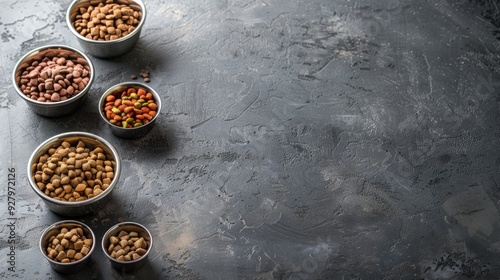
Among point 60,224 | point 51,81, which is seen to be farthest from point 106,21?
point 60,224

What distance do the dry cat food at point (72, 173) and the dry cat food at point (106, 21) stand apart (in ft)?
2.25

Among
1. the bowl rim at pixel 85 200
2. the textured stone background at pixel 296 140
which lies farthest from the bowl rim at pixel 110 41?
the bowl rim at pixel 85 200

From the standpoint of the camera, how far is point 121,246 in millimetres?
3207

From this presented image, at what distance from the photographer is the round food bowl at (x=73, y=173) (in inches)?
128

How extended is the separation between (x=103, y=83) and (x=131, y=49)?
0.86ft

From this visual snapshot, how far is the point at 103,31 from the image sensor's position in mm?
3816

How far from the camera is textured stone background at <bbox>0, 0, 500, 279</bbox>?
338cm

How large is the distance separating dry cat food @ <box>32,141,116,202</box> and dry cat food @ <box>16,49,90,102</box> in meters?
0.31

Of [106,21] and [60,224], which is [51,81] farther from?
[60,224]

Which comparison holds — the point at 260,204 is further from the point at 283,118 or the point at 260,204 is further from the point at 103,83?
the point at 103,83

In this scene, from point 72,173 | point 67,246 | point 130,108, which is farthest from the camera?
point 130,108

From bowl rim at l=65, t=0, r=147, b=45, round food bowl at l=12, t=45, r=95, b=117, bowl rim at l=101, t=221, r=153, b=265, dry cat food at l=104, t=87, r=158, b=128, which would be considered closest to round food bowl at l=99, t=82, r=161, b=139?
dry cat food at l=104, t=87, r=158, b=128

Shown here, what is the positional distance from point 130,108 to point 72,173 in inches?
18.5

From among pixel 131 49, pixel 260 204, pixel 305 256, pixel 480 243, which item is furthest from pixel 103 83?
pixel 480 243
